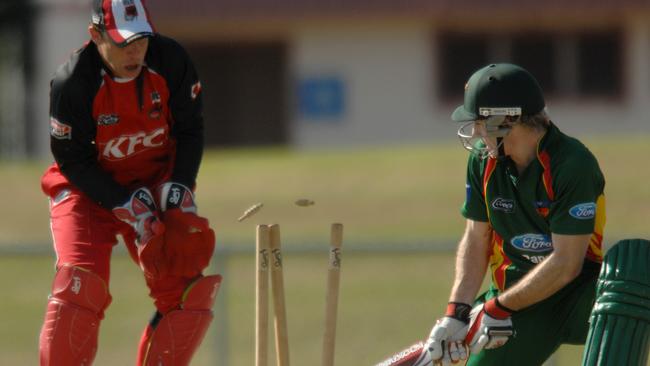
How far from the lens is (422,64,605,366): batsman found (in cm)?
542

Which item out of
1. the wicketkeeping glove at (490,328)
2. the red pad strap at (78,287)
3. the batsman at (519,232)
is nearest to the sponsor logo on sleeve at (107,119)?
the red pad strap at (78,287)

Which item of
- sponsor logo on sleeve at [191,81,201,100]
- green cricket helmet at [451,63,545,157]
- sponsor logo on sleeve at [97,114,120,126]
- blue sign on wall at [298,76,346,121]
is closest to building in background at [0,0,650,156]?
blue sign on wall at [298,76,346,121]

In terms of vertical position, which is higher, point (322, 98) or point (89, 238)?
point (89, 238)

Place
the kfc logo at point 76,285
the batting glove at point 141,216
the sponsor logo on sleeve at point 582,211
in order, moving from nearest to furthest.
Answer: the sponsor logo on sleeve at point 582,211
the kfc logo at point 76,285
the batting glove at point 141,216

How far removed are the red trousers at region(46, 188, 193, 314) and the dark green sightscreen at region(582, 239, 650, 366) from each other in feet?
6.03

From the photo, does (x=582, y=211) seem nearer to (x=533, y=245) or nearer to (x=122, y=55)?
(x=533, y=245)

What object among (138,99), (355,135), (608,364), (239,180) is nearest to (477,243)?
(608,364)

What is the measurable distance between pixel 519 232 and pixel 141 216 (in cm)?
164

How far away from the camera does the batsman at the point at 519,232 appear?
542 centimetres

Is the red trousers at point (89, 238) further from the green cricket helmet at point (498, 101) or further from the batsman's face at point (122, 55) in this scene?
the green cricket helmet at point (498, 101)

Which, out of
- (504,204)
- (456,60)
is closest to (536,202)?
(504,204)

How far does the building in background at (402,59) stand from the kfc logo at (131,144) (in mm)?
15894

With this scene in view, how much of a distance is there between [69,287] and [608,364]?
2254 mm

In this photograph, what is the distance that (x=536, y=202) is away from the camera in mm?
5637
